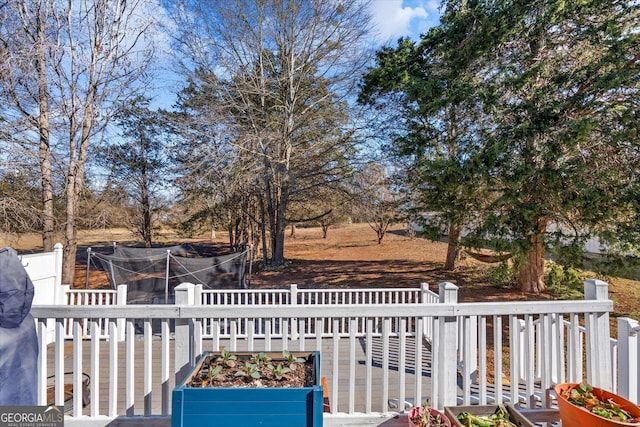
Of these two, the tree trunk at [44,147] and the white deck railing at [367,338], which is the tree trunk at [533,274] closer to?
the white deck railing at [367,338]

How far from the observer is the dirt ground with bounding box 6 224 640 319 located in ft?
25.8

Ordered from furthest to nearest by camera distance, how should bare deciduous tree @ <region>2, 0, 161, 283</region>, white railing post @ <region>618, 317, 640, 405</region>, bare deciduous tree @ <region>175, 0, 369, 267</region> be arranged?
bare deciduous tree @ <region>175, 0, 369, 267</region> < bare deciduous tree @ <region>2, 0, 161, 283</region> < white railing post @ <region>618, 317, 640, 405</region>

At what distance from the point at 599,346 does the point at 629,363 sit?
1.09 ft

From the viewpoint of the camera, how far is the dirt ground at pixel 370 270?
788cm

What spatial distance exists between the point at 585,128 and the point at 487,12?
284 cm

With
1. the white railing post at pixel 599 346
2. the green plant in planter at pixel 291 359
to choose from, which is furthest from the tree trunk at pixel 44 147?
the white railing post at pixel 599 346

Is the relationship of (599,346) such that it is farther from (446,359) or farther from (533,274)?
(533,274)

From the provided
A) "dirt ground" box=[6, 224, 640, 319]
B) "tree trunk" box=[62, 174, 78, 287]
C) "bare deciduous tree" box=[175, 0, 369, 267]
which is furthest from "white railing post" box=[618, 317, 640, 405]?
"tree trunk" box=[62, 174, 78, 287]

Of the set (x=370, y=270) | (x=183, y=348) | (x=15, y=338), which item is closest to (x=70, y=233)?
(x=15, y=338)

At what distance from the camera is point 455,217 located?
6879 millimetres

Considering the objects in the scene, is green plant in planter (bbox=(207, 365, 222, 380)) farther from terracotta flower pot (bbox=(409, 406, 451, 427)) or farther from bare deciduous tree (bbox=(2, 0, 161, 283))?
bare deciduous tree (bbox=(2, 0, 161, 283))

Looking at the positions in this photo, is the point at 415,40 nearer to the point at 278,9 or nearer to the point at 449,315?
the point at 278,9

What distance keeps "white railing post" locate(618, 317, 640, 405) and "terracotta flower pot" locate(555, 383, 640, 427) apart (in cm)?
48

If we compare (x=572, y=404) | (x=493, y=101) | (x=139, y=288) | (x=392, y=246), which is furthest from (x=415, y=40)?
(x=392, y=246)
